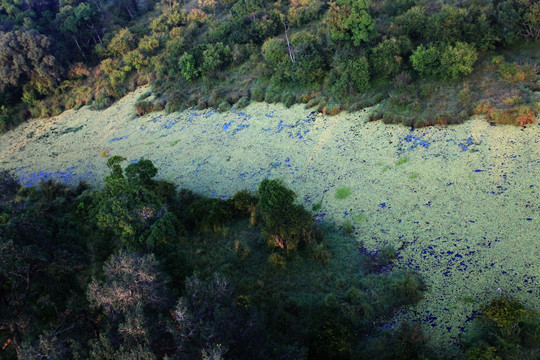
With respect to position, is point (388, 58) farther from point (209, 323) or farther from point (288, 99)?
point (209, 323)

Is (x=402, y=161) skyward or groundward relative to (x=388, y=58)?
groundward

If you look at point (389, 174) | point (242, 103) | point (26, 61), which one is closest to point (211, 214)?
point (389, 174)

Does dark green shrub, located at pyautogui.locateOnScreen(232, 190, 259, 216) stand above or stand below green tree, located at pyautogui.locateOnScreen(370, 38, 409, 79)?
below

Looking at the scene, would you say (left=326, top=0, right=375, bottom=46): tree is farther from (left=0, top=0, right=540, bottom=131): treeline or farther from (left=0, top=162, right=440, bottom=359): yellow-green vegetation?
(left=0, top=162, right=440, bottom=359): yellow-green vegetation

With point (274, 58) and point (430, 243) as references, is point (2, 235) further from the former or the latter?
point (274, 58)

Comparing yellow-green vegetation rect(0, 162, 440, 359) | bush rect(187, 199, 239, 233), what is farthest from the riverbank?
bush rect(187, 199, 239, 233)

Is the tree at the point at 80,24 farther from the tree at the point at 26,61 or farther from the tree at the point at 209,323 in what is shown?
the tree at the point at 209,323

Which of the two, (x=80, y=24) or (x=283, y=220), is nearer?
(x=283, y=220)
